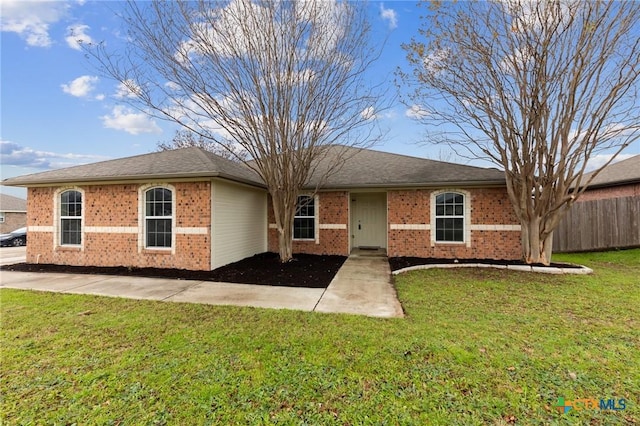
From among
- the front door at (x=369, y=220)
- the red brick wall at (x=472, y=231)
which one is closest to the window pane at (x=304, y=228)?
the front door at (x=369, y=220)

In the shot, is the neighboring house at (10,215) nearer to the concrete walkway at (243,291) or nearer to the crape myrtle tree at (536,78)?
the concrete walkway at (243,291)

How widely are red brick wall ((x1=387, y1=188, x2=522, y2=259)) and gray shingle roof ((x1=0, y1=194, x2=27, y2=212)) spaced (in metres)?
31.1

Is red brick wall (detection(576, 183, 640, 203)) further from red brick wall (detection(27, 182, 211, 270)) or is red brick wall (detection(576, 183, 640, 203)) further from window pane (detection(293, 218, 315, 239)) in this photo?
red brick wall (detection(27, 182, 211, 270))

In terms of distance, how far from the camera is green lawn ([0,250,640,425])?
8.34ft

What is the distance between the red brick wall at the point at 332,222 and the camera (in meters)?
11.0

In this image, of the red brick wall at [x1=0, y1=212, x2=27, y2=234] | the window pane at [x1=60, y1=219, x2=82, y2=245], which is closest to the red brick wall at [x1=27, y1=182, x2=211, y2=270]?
the window pane at [x1=60, y1=219, x2=82, y2=245]

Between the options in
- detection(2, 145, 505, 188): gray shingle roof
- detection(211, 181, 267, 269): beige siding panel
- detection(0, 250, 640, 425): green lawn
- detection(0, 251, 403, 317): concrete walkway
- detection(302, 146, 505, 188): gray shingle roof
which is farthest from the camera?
detection(302, 146, 505, 188): gray shingle roof

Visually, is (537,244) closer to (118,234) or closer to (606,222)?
(606,222)

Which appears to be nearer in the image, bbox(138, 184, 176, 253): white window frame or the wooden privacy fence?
bbox(138, 184, 176, 253): white window frame

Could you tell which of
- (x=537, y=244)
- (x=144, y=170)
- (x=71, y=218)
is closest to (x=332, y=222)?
(x=144, y=170)

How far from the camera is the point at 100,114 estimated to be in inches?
390

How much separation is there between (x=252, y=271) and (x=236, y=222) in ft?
6.93

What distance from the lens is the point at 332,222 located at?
11078 mm

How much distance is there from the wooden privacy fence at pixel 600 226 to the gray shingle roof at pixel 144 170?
12.9 meters
